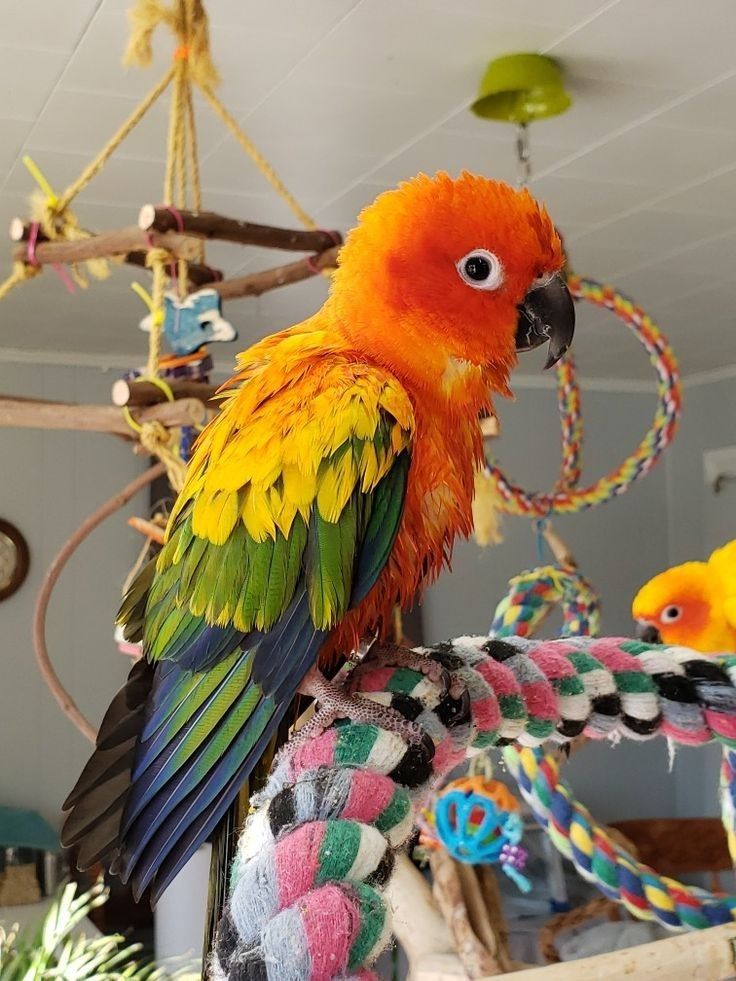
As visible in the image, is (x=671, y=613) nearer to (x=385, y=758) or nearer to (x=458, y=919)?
(x=458, y=919)

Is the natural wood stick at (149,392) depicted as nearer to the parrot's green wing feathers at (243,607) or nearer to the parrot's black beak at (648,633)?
→ the parrot's green wing feathers at (243,607)

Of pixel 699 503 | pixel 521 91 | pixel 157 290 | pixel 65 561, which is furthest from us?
pixel 699 503

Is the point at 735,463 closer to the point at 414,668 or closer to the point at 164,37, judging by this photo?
the point at 164,37

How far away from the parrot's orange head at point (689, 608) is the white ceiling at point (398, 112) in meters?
0.91

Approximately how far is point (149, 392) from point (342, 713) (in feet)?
2.66

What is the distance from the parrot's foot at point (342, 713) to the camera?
0.54m

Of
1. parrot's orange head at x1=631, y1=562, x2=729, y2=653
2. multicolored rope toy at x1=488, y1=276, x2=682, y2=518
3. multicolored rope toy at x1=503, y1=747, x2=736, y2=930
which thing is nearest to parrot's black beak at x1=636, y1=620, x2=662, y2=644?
parrot's orange head at x1=631, y1=562, x2=729, y2=653

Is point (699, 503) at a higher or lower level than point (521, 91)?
lower

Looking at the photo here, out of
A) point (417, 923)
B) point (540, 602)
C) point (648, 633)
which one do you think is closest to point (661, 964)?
point (417, 923)

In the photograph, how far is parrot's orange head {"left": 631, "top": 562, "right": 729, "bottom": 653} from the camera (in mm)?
1572

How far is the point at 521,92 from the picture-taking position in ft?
6.33

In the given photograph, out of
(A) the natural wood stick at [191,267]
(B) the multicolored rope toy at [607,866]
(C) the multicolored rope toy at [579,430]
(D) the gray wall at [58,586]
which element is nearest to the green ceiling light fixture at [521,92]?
(C) the multicolored rope toy at [579,430]

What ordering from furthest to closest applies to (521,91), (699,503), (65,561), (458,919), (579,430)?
1. (699,503)
2. (579,430)
3. (521,91)
4. (65,561)
5. (458,919)

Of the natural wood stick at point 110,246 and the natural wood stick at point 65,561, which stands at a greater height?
the natural wood stick at point 110,246
